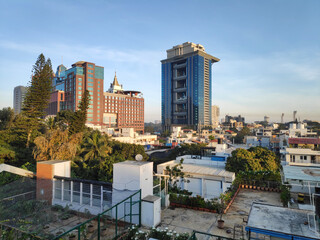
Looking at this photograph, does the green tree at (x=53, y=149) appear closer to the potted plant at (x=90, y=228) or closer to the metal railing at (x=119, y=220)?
the metal railing at (x=119, y=220)

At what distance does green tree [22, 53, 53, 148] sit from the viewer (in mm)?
26453

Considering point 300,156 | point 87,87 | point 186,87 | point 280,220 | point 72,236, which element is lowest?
point 300,156

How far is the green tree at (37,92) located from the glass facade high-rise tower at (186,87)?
372 ft

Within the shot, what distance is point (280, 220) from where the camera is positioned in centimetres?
631

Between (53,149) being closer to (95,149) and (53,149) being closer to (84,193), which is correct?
(95,149)

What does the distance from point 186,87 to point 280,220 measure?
13613 centimetres

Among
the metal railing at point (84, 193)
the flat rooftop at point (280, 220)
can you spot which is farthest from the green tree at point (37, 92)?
the flat rooftop at point (280, 220)

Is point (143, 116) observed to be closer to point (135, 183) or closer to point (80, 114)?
point (80, 114)

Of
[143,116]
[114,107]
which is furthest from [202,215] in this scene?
[143,116]

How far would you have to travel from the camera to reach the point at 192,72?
450 ft

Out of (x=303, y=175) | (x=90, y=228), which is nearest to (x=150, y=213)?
(x=90, y=228)

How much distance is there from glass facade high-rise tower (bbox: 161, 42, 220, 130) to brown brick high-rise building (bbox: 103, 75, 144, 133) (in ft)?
71.9

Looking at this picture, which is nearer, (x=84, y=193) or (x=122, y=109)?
(x=84, y=193)

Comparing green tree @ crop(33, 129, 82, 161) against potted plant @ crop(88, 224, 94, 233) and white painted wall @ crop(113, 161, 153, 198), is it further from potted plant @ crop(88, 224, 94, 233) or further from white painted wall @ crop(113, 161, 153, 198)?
potted plant @ crop(88, 224, 94, 233)
